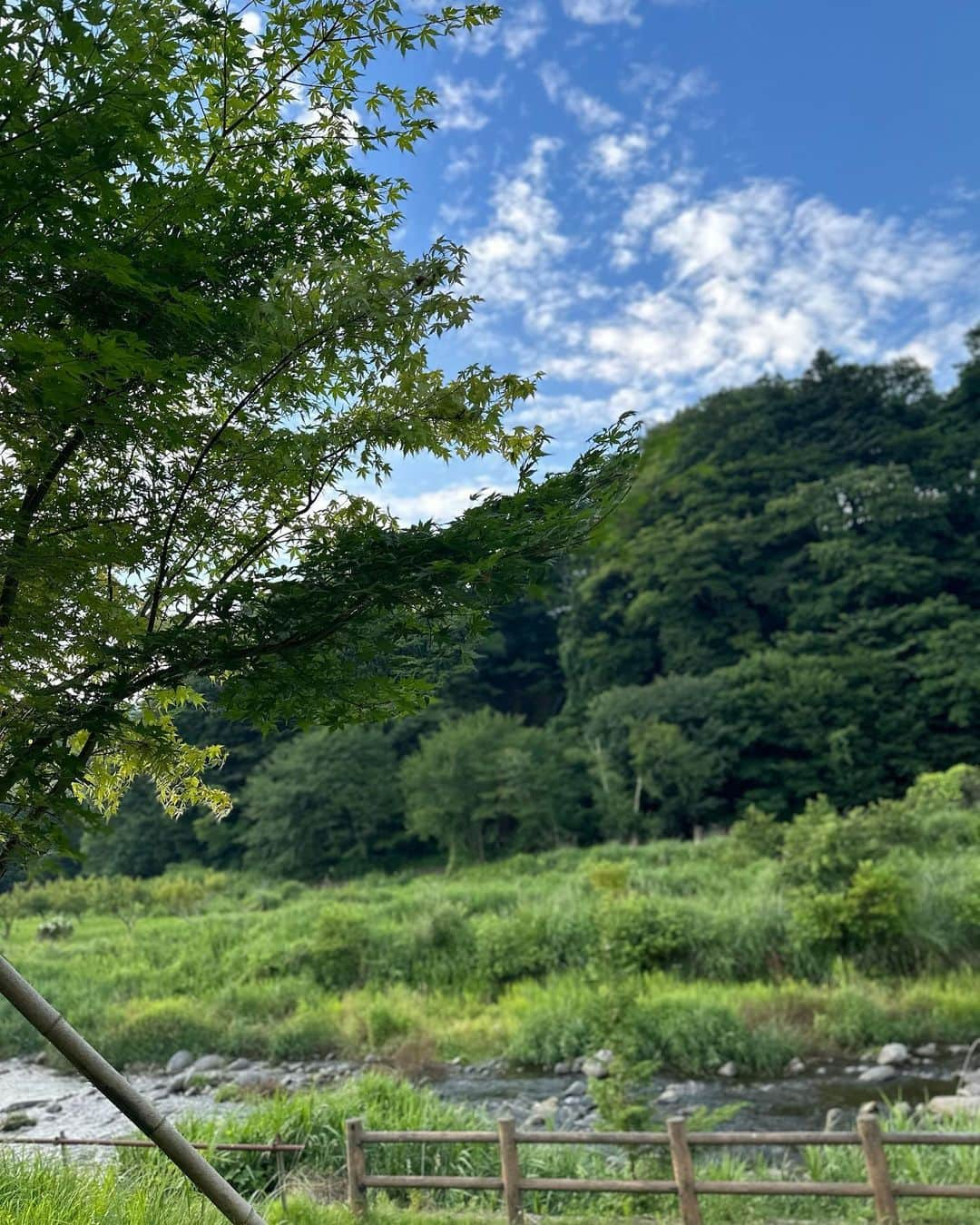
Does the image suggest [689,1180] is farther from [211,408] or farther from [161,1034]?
[161,1034]

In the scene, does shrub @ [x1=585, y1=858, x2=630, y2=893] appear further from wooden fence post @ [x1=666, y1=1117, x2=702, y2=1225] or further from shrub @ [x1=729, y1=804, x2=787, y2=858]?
wooden fence post @ [x1=666, y1=1117, x2=702, y2=1225]

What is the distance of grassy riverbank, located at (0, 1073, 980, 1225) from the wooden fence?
0.27 m

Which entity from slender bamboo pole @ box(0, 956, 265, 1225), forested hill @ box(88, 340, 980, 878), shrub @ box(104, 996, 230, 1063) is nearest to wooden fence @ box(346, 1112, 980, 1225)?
slender bamboo pole @ box(0, 956, 265, 1225)

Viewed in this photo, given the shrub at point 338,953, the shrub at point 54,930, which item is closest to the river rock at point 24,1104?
the shrub at point 338,953

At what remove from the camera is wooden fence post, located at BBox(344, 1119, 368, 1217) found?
4980mm

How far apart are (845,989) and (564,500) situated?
1071 centimetres

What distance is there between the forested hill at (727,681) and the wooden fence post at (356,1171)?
805 inches

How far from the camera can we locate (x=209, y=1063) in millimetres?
11414

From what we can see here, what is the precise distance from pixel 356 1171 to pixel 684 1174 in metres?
1.98

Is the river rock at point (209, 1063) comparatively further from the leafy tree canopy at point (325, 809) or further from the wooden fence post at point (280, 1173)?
the leafy tree canopy at point (325, 809)

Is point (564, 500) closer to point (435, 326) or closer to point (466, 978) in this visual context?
point (435, 326)

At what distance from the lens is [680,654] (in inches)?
1313

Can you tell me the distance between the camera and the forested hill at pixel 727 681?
27.3m

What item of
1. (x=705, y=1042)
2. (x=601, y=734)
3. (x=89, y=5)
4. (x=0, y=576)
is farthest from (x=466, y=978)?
(x=601, y=734)
